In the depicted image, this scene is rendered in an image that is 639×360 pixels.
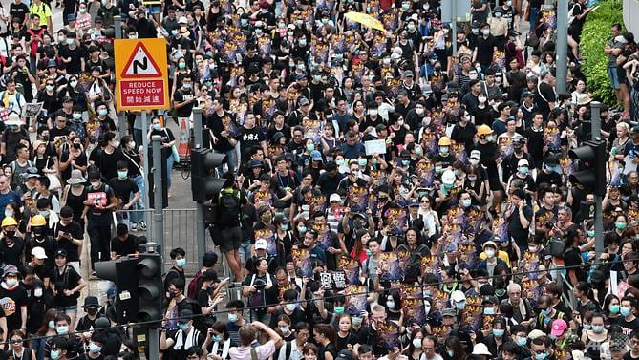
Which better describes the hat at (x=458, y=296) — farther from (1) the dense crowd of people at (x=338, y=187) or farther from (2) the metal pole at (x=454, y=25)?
(2) the metal pole at (x=454, y=25)

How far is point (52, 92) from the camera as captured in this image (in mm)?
30562

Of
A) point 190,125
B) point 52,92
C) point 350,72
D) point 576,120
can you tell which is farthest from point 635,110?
point 52,92

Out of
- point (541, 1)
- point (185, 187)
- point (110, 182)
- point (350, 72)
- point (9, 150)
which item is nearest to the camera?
point (110, 182)

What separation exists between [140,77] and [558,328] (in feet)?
19.8

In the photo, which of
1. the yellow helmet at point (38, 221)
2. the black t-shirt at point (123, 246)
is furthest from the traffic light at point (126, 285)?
the yellow helmet at point (38, 221)

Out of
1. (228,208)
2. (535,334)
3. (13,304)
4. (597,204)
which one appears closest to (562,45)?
(228,208)

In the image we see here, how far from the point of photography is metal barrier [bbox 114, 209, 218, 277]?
25.7 m

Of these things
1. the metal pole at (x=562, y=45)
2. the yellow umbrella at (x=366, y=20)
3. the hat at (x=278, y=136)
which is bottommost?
the hat at (x=278, y=136)

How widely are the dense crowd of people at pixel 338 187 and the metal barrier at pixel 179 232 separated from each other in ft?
0.30

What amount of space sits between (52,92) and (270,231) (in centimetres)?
807

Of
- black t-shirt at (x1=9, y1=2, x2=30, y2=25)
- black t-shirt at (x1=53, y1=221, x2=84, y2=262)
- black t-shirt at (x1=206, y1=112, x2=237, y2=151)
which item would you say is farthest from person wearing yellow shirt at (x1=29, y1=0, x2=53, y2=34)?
black t-shirt at (x1=53, y1=221, x2=84, y2=262)

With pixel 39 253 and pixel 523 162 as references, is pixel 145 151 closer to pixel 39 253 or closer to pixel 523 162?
pixel 39 253

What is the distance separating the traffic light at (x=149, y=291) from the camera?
16.7m

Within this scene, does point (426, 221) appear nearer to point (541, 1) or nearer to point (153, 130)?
point (153, 130)
